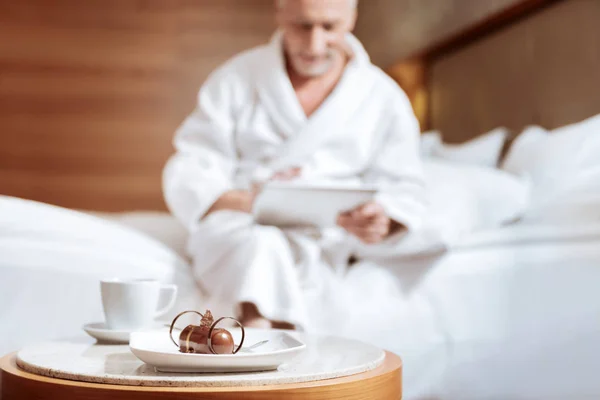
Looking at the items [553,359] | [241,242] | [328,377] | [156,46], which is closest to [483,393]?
[553,359]

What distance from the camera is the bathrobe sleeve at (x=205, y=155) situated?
156 centimetres

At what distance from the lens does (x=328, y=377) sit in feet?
2.49

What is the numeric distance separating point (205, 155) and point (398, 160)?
445 millimetres

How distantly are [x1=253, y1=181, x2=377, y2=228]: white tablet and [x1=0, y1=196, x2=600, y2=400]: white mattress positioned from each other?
19 cm

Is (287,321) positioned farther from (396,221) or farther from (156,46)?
(156,46)

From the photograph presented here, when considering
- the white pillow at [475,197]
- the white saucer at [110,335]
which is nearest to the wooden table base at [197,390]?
the white saucer at [110,335]

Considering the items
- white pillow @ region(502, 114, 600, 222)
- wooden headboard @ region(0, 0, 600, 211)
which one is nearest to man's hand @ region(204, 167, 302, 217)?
white pillow @ region(502, 114, 600, 222)

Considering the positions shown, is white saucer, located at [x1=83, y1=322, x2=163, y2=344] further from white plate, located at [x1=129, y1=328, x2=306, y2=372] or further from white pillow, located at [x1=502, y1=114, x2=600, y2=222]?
white pillow, located at [x1=502, y1=114, x2=600, y2=222]

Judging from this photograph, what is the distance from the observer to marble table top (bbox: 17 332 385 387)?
0.71 m

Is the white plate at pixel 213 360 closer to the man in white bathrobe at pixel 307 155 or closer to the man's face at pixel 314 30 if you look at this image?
the man in white bathrobe at pixel 307 155

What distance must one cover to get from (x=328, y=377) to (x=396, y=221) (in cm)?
82

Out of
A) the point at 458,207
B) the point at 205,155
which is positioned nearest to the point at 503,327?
the point at 458,207

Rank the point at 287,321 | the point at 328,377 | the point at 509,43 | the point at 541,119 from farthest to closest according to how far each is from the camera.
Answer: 1. the point at 509,43
2. the point at 541,119
3. the point at 287,321
4. the point at 328,377

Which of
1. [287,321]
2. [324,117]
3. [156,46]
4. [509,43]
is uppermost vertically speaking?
[156,46]
